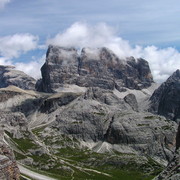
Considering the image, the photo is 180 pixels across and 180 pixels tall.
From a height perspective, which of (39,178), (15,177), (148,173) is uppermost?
(15,177)

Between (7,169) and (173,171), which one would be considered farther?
(7,169)

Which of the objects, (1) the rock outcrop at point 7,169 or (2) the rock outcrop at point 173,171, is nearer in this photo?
(2) the rock outcrop at point 173,171

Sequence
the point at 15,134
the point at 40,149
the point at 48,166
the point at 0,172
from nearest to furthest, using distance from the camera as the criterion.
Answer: the point at 0,172
the point at 48,166
the point at 40,149
the point at 15,134

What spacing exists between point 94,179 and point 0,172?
105m

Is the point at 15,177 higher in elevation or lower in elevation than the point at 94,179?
higher

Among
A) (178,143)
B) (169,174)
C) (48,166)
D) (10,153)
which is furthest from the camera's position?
(48,166)

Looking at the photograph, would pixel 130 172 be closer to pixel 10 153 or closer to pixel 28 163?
pixel 28 163

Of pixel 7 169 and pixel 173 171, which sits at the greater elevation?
pixel 173 171

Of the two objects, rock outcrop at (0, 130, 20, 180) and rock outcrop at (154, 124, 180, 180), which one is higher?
rock outcrop at (154, 124, 180, 180)

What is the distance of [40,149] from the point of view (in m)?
176

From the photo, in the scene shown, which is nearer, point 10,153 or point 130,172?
point 10,153

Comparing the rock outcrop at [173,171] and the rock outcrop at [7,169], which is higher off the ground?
the rock outcrop at [173,171]

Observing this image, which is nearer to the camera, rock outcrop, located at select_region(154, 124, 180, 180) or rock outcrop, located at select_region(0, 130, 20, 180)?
rock outcrop, located at select_region(154, 124, 180, 180)

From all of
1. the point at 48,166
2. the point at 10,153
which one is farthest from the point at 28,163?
the point at 10,153
